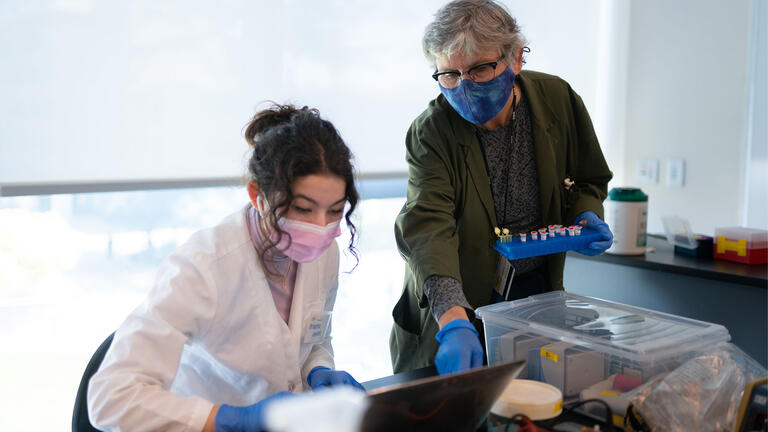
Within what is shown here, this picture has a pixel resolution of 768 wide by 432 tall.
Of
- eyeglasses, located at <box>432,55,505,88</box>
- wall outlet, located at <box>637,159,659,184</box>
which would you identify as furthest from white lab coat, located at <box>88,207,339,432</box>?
wall outlet, located at <box>637,159,659,184</box>

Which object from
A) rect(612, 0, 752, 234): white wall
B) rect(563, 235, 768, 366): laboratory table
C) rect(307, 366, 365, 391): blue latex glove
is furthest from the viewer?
rect(612, 0, 752, 234): white wall

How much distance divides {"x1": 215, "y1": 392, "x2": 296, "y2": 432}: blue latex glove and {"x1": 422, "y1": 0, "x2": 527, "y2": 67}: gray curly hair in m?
0.82

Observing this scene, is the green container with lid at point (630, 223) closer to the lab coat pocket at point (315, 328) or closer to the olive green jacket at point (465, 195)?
the olive green jacket at point (465, 195)

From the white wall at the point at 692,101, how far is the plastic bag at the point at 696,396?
1849mm

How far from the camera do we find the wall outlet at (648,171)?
2.98 meters

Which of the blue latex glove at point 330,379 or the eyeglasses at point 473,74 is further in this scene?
the eyeglasses at point 473,74

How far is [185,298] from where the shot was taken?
1.08 m

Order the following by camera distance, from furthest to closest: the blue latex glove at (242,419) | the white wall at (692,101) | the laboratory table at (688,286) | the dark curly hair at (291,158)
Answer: the white wall at (692,101) → the laboratory table at (688,286) → the dark curly hair at (291,158) → the blue latex glove at (242,419)

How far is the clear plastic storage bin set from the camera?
3.47ft

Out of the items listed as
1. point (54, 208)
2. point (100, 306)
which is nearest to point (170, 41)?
point (54, 208)

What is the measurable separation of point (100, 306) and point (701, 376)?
2.07m

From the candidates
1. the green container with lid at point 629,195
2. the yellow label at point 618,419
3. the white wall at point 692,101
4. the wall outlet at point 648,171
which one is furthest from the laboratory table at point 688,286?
the yellow label at point 618,419

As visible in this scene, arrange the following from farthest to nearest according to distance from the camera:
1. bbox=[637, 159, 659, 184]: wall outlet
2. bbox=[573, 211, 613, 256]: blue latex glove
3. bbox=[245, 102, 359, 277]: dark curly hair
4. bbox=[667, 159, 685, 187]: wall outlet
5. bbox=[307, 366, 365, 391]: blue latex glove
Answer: bbox=[637, 159, 659, 184]: wall outlet
bbox=[667, 159, 685, 187]: wall outlet
bbox=[573, 211, 613, 256]: blue latex glove
bbox=[307, 366, 365, 391]: blue latex glove
bbox=[245, 102, 359, 277]: dark curly hair

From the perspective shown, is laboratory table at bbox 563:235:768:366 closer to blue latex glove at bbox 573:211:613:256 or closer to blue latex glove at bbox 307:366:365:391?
blue latex glove at bbox 573:211:613:256
